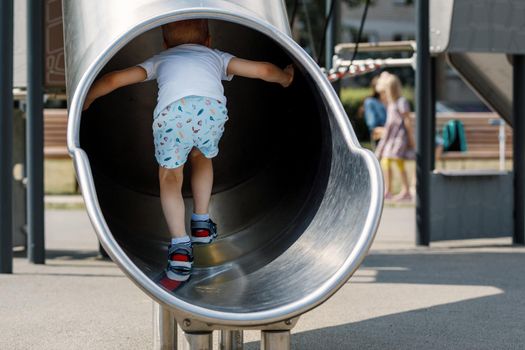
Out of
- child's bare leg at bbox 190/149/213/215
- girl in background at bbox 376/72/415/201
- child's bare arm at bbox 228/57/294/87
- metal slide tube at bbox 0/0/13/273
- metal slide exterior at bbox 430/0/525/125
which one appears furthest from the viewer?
girl in background at bbox 376/72/415/201

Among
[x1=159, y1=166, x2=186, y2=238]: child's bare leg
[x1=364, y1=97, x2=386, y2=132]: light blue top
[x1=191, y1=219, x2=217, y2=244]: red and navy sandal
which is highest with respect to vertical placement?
[x1=364, y1=97, x2=386, y2=132]: light blue top

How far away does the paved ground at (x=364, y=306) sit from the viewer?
556 cm

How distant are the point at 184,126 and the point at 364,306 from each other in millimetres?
1982

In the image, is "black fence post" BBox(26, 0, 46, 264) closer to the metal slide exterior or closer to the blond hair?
the metal slide exterior

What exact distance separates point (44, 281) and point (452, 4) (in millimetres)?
3798

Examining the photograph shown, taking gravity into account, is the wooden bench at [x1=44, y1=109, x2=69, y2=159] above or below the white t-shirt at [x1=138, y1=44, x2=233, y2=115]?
above

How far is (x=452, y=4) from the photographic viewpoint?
891cm

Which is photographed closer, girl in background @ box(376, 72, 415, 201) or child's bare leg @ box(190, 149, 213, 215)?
child's bare leg @ box(190, 149, 213, 215)

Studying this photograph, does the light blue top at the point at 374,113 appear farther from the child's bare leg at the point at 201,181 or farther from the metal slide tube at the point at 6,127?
the child's bare leg at the point at 201,181

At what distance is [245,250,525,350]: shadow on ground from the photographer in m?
5.48

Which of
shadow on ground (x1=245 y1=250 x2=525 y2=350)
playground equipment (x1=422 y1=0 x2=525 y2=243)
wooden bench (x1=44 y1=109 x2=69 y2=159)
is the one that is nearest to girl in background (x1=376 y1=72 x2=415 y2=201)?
playground equipment (x1=422 y1=0 x2=525 y2=243)

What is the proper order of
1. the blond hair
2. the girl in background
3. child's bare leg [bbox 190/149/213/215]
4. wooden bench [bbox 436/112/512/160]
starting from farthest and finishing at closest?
wooden bench [bbox 436/112/512/160], the girl in background, the blond hair, child's bare leg [bbox 190/149/213/215]

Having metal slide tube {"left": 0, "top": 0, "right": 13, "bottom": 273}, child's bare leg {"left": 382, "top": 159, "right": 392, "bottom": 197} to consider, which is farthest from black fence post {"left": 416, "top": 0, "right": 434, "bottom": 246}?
child's bare leg {"left": 382, "top": 159, "right": 392, "bottom": 197}

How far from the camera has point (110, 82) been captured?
5.01 m
